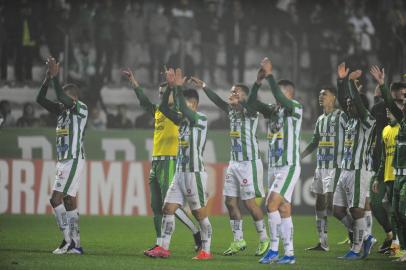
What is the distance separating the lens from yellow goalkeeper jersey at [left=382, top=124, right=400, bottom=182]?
12.4 m

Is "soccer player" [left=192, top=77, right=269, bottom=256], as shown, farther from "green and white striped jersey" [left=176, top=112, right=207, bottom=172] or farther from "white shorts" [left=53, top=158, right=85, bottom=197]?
"white shorts" [left=53, top=158, right=85, bottom=197]

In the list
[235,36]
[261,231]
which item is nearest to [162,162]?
[261,231]

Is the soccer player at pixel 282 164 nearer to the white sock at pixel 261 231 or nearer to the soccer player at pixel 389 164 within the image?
the white sock at pixel 261 231

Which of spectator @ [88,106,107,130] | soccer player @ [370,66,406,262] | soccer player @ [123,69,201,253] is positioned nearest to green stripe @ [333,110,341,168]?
soccer player @ [370,66,406,262]

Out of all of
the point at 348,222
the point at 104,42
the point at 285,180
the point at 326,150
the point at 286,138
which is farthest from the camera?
the point at 104,42

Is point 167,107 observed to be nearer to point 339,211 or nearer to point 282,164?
point 282,164

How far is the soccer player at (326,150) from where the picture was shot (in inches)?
522

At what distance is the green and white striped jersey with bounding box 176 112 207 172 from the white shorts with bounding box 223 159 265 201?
0.99 m

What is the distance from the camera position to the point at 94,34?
2070 cm

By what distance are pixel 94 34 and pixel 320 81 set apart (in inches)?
218

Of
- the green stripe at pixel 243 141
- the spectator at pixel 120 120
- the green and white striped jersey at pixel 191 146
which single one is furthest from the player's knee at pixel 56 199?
the spectator at pixel 120 120

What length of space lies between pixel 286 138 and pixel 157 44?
10008 mm

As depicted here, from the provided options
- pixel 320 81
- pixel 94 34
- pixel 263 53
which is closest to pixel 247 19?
pixel 263 53

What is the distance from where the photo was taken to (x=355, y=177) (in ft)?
40.1
